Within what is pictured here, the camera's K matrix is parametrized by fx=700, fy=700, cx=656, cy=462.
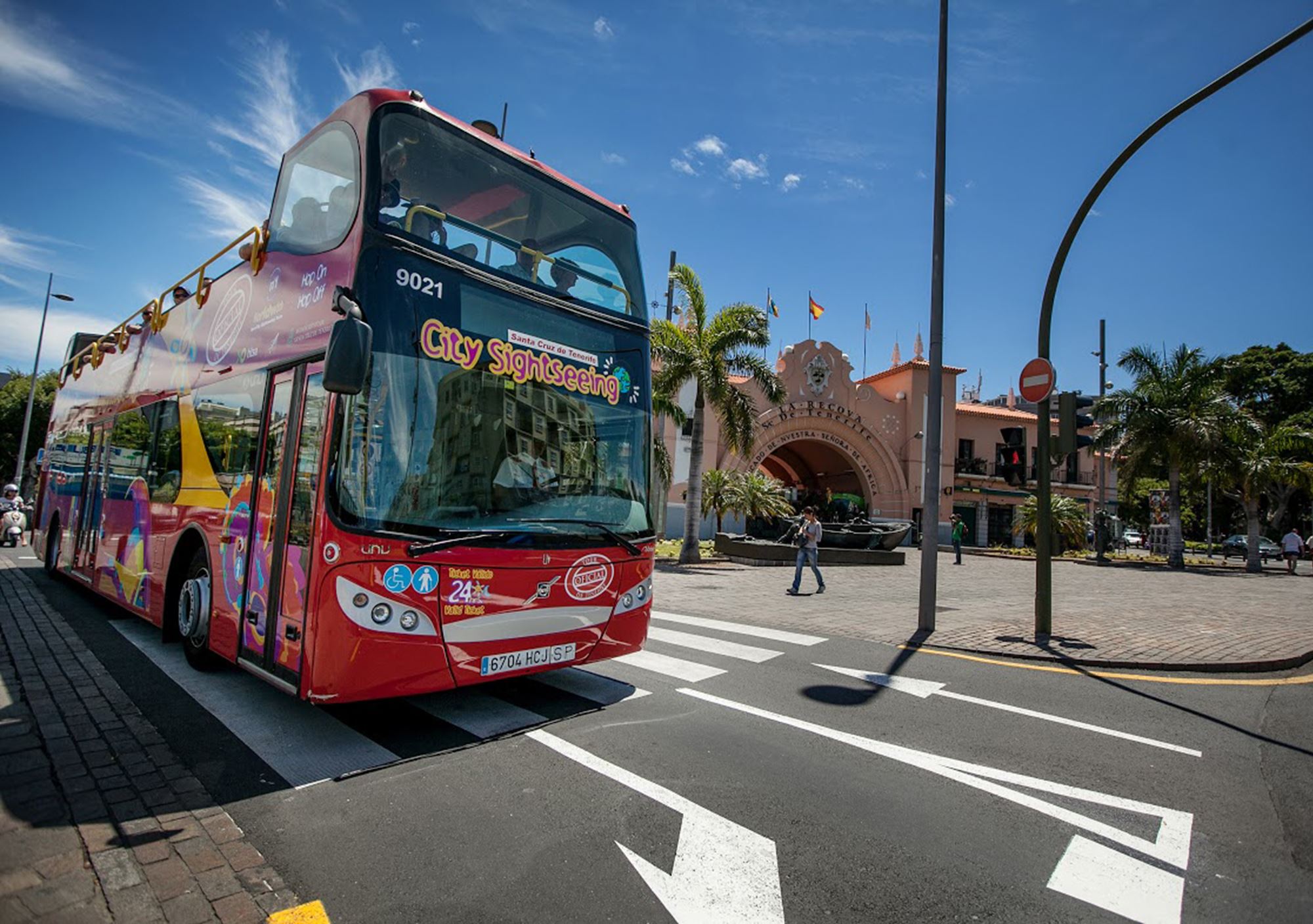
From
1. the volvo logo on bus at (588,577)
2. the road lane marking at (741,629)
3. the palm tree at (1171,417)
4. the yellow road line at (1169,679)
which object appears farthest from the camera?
the palm tree at (1171,417)

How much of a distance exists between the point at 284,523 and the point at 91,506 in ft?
22.1

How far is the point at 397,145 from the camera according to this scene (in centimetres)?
462

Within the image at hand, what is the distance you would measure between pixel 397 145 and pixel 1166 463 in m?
29.4

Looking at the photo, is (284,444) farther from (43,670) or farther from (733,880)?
(733,880)

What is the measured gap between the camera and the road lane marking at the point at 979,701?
4.95m

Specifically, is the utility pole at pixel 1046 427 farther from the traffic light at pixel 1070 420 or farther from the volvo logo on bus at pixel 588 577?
the volvo logo on bus at pixel 588 577

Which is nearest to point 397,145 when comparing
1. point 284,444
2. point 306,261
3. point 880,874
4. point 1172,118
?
point 306,261

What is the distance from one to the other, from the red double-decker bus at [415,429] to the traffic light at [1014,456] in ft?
20.5

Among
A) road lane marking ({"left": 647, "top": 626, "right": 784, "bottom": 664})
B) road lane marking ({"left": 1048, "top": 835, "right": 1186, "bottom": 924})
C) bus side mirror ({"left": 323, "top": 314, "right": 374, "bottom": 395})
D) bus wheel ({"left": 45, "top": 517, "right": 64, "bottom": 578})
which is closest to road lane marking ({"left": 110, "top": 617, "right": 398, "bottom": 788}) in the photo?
bus side mirror ({"left": 323, "top": 314, "right": 374, "bottom": 395})

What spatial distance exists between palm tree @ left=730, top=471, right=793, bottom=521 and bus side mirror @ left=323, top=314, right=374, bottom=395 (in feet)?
72.0

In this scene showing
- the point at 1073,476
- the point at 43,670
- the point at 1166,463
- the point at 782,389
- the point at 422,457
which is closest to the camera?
the point at 422,457

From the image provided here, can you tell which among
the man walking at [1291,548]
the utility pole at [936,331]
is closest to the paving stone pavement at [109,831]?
the utility pole at [936,331]

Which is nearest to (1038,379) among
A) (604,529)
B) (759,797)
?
(604,529)

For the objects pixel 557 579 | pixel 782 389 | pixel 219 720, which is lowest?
pixel 219 720
